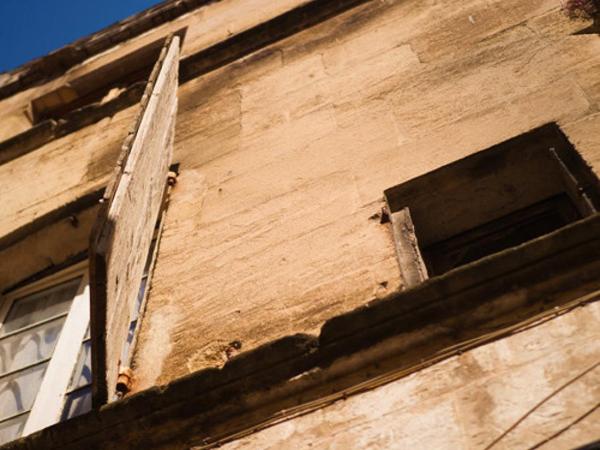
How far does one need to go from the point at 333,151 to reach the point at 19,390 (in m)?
2.17

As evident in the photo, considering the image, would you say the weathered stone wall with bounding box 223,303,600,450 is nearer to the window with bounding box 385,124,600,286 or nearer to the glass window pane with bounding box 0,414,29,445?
the window with bounding box 385,124,600,286

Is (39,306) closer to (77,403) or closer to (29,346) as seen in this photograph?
(29,346)

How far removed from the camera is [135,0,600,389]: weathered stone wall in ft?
10.0

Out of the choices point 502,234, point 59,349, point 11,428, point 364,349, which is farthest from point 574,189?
point 11,428

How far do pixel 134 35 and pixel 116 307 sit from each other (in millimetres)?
5787

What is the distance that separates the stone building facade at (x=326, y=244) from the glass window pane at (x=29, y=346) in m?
0.02

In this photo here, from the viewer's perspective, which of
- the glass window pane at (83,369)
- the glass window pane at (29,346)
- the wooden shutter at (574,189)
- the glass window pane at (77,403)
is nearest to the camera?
the wooden shutter at (574,189)

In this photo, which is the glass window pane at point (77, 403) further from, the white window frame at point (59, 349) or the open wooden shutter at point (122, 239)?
the open wooden shutter at point (122, 239)

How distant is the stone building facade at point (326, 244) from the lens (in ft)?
7.30

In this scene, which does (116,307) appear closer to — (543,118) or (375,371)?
(375,371)

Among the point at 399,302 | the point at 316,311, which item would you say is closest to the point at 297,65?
the point at 316,311

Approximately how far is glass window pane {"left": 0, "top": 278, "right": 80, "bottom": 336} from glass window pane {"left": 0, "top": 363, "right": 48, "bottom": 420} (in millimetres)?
509

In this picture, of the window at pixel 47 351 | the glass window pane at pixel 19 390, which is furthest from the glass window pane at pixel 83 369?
the glass window pane at pixel 19 390

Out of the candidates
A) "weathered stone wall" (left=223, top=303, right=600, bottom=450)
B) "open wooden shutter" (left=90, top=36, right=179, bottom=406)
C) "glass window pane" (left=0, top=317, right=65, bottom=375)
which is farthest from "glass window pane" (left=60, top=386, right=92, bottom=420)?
"weathered stone wall" (left=223, top=303, right=600, bottom=450)
